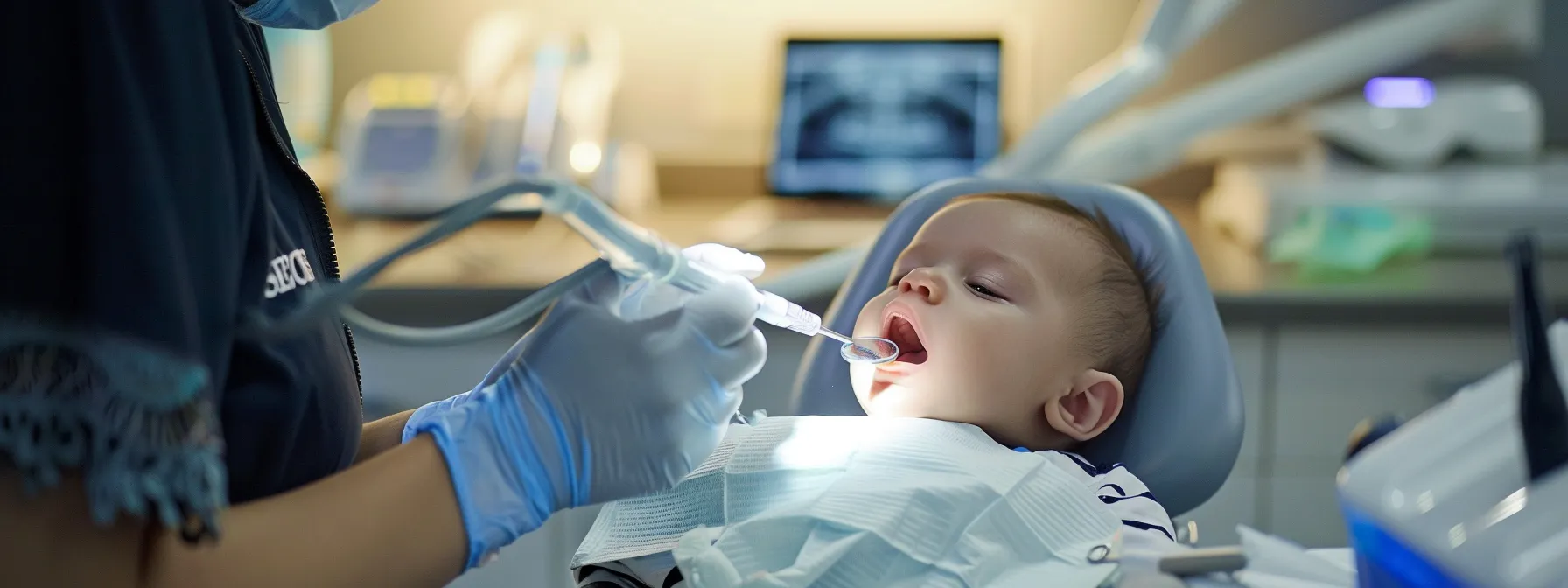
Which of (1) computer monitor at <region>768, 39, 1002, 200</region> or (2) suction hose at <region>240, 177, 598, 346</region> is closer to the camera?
(2) suction hose at <region>240, 177, 598, 346</region>

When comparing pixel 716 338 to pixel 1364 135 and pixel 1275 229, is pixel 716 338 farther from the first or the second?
pixel 1364 135

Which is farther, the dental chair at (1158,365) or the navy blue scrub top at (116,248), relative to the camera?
the dental chair at (1158,365)

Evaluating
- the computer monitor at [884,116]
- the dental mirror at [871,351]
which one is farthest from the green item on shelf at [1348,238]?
the dental mirror at [871,351]

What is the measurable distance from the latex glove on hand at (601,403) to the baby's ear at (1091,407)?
44 cm

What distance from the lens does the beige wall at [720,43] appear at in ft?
8.72

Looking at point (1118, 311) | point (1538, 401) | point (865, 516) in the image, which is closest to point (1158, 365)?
point (1118, 311)

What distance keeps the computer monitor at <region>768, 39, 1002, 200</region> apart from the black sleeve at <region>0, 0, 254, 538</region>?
190cm

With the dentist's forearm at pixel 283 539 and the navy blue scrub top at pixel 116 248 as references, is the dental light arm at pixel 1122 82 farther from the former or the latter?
the navy blue scrub top at pixel 116 248

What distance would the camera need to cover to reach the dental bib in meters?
1.02

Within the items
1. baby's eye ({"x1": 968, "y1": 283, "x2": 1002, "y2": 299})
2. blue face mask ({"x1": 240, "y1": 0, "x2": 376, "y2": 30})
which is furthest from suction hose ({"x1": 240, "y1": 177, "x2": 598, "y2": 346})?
baby's eye ({"x1": 968, "y1": 283, "x2": 1002, "y2": 299})

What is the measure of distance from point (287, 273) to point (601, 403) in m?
0.24

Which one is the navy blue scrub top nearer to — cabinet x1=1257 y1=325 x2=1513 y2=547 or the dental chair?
the dental chair

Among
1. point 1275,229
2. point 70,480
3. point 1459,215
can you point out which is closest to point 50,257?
point 70,480

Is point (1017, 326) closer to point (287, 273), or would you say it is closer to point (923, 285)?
point (923, 285)
